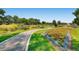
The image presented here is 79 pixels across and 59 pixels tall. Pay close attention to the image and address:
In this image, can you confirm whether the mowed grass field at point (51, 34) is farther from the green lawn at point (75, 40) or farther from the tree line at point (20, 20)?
the tree line at point (20, 20)

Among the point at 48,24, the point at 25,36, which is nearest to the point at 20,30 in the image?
the point at 25,36

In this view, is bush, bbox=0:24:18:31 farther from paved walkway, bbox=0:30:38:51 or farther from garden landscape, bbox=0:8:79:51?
paved walkway, bbox=0:30:38:51

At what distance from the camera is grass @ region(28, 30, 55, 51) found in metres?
4.43

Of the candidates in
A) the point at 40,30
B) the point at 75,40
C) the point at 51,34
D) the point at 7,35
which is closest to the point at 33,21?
the point at 40,30

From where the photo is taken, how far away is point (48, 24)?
4480 mm

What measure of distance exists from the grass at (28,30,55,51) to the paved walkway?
7 cm

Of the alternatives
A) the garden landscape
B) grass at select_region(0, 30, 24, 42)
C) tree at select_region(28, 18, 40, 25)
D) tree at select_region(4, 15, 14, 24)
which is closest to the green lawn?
the garden landscape

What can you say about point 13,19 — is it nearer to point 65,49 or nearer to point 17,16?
point 17,16

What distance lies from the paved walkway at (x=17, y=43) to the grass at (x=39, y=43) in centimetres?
7
